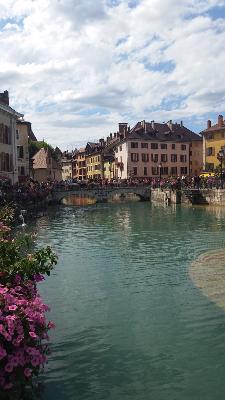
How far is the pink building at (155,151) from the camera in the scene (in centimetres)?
10556

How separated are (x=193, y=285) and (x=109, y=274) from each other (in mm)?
4072

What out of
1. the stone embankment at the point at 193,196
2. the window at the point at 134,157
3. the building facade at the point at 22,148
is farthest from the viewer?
the window at the point at 134,157

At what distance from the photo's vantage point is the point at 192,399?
9539 millimetres

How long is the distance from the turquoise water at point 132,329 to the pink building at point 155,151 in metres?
78.8

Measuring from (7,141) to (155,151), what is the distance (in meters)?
55.2

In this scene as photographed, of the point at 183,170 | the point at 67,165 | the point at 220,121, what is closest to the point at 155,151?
the point at 183,170

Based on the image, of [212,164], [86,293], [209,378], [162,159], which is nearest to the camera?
[209,378]

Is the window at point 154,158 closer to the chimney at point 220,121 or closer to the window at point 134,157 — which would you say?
the window at point 134,157

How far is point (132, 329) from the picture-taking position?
13.5 meters

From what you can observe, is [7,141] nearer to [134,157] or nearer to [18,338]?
[134,157]

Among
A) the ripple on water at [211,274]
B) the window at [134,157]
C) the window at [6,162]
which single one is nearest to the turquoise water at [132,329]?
the ripple on water at [211,274]

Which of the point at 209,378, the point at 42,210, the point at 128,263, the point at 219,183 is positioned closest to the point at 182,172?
the point at 219,183

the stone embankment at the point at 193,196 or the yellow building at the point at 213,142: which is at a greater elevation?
the yellow building at the point at 213,142

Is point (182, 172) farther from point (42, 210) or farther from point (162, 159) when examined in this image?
point (42, 210)
